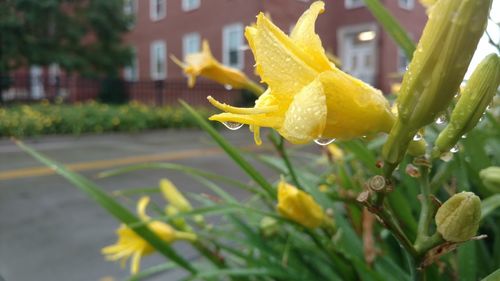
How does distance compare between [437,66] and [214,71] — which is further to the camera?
[214,71]

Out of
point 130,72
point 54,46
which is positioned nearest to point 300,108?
point 54,46

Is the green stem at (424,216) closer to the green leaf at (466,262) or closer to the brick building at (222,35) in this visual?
the green leaf at (466,262)

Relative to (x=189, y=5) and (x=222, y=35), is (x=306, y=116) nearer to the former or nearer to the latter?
(x=222, y=35)

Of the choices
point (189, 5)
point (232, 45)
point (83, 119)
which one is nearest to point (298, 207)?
point (83, 119)

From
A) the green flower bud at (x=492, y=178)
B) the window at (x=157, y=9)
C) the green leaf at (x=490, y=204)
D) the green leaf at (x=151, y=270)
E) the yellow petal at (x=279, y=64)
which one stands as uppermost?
the window at (x=157, y=9)

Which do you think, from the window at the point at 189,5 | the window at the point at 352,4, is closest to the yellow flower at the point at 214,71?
the window at the point at 352,4

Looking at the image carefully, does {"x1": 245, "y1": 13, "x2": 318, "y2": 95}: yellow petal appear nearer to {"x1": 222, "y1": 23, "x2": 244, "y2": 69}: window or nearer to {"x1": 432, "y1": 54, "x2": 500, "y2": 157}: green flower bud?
{"x1": 432, "y1": 54, "x2": 500, "y2": 157}: green flower bud

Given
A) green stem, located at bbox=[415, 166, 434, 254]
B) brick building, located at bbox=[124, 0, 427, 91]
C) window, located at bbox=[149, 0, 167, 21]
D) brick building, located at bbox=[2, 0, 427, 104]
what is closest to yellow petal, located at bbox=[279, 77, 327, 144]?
green stem, located at bbox=[415, 166, 434, 254]
